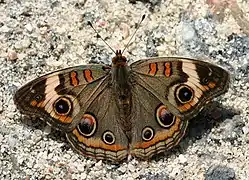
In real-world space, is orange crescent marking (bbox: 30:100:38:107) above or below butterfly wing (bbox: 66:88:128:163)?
above

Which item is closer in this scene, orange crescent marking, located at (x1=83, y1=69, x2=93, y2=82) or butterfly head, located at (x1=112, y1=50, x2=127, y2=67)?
orange crescent marking, located at (x1=83, y1=69, x2=93, y2=82)

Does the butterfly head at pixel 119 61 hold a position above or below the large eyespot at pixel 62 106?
above

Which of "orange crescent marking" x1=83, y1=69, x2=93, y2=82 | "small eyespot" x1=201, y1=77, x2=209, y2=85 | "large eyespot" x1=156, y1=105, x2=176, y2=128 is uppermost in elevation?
"orange crescent marking" x1=83, y1=69, x2=93, y2=82

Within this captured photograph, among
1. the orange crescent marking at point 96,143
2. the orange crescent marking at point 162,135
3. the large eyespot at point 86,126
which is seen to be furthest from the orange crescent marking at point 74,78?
the orange crescent marking at point 162,135

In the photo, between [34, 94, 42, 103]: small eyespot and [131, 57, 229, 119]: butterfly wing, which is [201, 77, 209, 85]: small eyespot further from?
[34, 94, 42, 103]: small eyespot

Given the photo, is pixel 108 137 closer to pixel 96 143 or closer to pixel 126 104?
pixel 96 143

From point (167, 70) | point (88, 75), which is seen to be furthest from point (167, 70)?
point (88, 75)

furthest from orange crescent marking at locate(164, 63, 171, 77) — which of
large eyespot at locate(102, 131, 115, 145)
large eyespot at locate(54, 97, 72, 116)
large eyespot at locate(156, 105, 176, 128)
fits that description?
large eyespot at locate(54, 97, 72, 116)

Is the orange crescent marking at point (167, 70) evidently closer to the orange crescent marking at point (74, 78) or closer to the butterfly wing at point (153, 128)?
the butterfly wing at point (153, 128)
